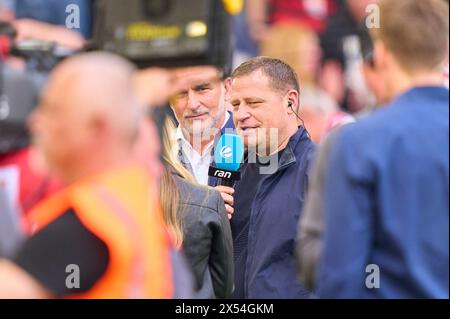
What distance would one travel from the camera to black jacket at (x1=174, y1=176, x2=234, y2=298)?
4.00 metres

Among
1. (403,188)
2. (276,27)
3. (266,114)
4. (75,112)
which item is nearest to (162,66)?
(75,112)

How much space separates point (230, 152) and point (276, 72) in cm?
45

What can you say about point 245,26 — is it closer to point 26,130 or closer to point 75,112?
point 26,130

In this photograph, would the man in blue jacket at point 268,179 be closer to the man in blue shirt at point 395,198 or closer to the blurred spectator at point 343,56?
the man in blue shirt at point 395,198

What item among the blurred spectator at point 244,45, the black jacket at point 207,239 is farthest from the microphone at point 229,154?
the blurred spectator at point 244,45

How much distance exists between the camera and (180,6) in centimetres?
265

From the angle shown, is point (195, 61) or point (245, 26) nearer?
point (195, 61)

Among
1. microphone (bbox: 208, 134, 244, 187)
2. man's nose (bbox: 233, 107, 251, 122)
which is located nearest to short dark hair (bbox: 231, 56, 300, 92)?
man's nose (bbox: 233, 107, 251, 122)

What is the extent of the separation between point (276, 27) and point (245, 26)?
19 centimetres

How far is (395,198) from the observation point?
8.83ft

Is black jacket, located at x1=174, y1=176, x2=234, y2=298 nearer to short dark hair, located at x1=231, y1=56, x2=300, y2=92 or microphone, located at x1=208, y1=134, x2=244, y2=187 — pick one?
microphone, located at x1=208, y1=134, x2=244, y2=187

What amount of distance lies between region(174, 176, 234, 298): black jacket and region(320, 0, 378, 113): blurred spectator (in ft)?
7.29

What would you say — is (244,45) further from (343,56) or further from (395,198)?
(395,198)

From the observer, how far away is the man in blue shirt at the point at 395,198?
268cm
